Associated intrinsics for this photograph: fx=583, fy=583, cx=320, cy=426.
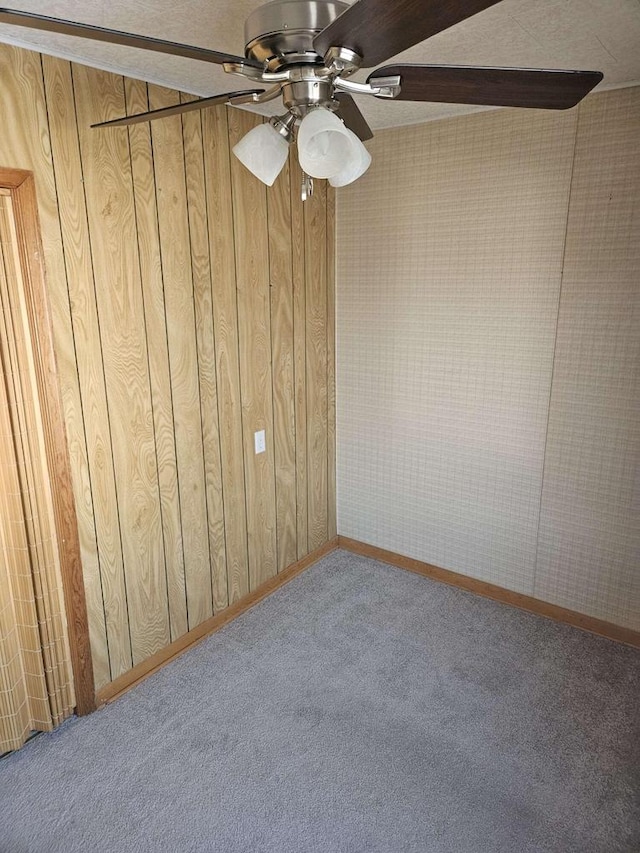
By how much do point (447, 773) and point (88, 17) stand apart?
2.55 m

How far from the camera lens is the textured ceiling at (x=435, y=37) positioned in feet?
5.05

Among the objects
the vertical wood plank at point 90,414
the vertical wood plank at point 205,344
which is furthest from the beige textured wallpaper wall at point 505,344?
the vertical wood plank at point 90,414

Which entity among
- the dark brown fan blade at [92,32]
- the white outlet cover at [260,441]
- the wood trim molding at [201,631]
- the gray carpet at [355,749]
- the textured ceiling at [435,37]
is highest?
the textured ceiling at [435,37]

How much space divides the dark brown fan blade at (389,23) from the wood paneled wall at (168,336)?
1.26 meters

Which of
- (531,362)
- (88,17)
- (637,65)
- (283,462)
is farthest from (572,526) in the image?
(88,17)

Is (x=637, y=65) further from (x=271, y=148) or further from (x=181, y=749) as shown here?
(x=181, y=749)

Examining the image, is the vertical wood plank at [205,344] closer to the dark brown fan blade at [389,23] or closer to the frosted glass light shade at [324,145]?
the frosted glass light shade at [324,145]

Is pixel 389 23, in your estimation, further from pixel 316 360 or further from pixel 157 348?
pixel 316 360

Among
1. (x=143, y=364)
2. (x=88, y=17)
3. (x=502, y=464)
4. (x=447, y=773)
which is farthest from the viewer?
(x=502, y=464)

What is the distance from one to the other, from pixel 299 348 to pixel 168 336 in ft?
2.79

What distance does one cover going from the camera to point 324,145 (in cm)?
116

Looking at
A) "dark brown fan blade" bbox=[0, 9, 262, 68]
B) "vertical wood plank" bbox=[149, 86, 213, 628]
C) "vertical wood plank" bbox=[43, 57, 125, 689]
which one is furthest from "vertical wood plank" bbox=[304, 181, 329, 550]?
"dark brown fan blade" bbox=[0, 9, 262, 68]

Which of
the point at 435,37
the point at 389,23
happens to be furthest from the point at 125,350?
the point at 389,23

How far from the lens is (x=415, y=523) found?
10.6 feet
